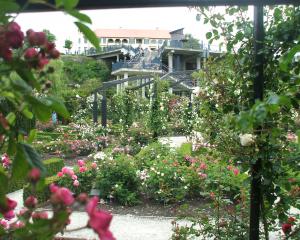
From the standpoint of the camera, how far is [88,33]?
69cm

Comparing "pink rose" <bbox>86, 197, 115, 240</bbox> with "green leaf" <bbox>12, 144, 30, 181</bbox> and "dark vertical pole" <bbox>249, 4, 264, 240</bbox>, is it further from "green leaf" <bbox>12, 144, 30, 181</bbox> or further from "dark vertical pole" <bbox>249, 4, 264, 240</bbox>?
"dark vertical pole" <bbox>249, 4, 264, 240</bbox>

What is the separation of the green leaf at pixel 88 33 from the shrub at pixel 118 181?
5301mm

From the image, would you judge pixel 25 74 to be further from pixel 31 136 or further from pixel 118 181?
pixel 118 181

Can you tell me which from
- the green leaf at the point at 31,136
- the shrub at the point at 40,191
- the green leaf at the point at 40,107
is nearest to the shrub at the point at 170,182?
the shrub at the point at 40,191

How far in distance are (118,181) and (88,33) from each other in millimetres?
5615

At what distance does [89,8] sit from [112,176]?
16.7ft

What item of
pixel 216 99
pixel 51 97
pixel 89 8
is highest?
pixel 89 8

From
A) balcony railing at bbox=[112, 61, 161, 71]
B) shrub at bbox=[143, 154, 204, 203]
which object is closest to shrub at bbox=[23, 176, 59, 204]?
shrub at bbox=[143, 154, 204, 203]

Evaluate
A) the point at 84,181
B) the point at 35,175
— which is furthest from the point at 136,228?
the point at 35,175

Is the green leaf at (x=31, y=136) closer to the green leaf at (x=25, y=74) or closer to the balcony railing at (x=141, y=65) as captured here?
the green leaf at (x=25, y=74)

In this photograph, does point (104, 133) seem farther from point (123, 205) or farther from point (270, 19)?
point (270, 19)

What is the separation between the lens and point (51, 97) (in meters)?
0.80

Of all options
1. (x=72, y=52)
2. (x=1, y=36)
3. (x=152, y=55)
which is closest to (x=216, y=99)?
(x=1, y=36)

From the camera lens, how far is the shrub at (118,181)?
5.97 metres
